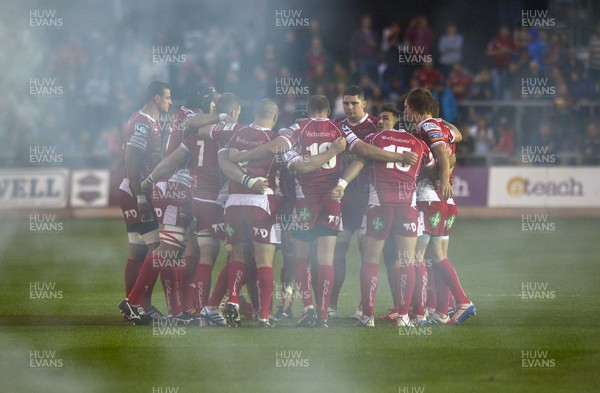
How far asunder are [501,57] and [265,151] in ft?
54.9

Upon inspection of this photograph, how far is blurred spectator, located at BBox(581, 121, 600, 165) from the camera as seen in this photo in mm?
25828

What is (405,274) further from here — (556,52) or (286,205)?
(556,52)

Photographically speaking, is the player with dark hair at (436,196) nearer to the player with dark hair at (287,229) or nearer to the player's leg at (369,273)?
the player's leg at (369,273)

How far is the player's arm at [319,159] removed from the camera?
38.3ft

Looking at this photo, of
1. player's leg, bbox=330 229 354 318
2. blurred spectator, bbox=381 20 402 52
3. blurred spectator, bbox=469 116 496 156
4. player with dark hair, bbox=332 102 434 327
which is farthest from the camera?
blurred spectator, bbox=469 116 496 156

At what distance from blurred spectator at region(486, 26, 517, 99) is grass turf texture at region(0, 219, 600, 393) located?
11.2 metres

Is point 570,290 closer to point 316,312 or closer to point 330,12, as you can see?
point 316,312

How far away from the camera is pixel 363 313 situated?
39.2 ft

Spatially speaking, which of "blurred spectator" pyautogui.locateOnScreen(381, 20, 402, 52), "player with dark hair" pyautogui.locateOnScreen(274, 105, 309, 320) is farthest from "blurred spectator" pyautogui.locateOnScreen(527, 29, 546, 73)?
"player with dark hair" pyautogui.locateOnScreen(274, 105, 309, 320)

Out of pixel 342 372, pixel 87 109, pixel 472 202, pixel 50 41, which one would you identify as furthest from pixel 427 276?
pixel 87 109

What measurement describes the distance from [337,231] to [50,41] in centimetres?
763

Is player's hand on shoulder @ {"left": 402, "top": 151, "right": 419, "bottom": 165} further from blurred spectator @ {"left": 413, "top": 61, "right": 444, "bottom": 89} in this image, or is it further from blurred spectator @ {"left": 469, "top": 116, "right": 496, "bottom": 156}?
blurred spectator @ {"left": 469, "top": 116, "right": 496, "bottom": 156}

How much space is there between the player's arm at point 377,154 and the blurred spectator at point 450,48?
15863 millimetres

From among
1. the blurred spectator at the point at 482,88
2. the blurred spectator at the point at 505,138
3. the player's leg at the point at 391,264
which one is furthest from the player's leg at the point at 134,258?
the blurred spectator at the point at 482,88
